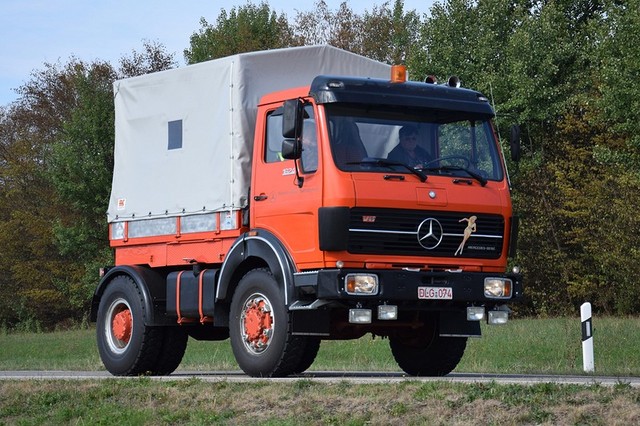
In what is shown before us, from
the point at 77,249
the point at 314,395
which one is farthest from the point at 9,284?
the point at 314,395

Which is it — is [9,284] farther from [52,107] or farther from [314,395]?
[314,395]

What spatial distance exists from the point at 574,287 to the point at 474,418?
3619cm

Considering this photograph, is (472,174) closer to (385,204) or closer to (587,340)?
(385,204)

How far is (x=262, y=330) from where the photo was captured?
1445 cm

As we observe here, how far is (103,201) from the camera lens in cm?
5800

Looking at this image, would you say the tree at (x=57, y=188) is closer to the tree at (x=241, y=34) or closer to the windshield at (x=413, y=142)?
the tree at (x=241, y=34)

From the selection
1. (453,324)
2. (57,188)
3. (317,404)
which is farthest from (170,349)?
(57,188)

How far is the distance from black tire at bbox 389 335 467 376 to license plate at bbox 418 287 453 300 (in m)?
1.69

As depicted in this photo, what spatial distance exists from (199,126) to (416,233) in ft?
11.8

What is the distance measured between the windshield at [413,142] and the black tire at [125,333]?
4.09 meters

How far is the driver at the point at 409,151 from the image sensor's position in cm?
1407

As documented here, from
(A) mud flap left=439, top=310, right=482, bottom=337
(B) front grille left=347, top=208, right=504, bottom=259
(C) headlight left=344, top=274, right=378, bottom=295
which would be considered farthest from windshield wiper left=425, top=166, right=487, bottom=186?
(C) headlight left=344, top=274, right=378, bottom=295

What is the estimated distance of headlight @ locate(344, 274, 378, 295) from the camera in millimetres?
13508

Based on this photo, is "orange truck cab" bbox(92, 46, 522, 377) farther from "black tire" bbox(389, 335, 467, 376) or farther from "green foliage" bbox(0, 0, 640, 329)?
"green foliage" bbox(0, 0, 640, 329)
